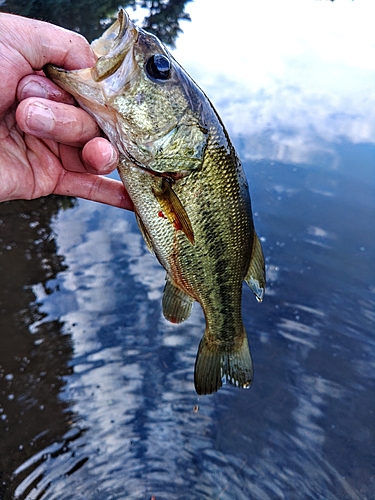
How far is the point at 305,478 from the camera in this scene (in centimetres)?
350

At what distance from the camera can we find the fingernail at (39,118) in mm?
1651

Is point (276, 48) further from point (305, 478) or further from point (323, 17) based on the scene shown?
point (305, 478)

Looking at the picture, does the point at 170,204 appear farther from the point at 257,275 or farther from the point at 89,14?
the point at 89,14

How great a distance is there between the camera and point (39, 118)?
1.67 m

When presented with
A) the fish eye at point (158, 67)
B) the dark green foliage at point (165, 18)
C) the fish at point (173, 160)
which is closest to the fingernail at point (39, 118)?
the fish at point (173, 160)

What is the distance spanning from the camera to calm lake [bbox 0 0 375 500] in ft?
11.2

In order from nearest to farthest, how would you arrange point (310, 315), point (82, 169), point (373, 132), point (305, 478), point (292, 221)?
point (82, 169) → point (305, 478) → point (310, 315) → point (292, 221) → point (373, 132)

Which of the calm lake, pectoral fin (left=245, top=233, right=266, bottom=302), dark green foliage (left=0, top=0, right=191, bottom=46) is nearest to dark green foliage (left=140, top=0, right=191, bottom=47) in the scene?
dark green foliage (left=0, top=0, right=191, bottom=46)

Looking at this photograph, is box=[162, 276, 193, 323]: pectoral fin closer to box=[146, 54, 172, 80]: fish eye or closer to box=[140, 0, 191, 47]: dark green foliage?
box=[146, 54, 172, 80]: fish eye

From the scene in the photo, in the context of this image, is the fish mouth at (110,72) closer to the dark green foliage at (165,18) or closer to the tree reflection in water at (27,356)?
the tree reflection in water at (27,356)

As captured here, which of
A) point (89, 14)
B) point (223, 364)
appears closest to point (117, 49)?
point (223, 364)

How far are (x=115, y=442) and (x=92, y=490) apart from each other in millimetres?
371

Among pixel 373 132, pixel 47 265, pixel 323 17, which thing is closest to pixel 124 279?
pixel 47 265

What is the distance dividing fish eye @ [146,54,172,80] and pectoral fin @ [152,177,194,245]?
1.32 feet
